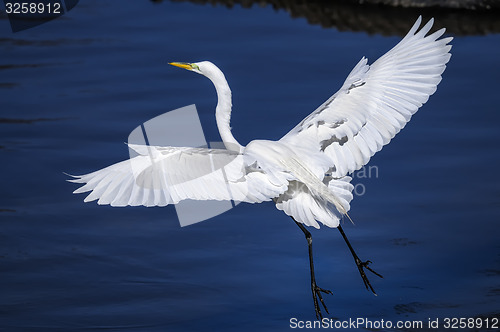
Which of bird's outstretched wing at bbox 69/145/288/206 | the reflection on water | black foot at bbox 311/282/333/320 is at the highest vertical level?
bird's outstretched wing at bbox 69/145/288/206

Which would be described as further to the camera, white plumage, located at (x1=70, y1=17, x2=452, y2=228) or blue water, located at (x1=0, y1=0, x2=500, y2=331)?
blue water, located at (x1=0, y1=0, x2=500, y2=331)

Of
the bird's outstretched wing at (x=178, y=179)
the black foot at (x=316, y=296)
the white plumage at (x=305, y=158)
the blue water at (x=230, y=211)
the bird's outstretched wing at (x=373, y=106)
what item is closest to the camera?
the bird's outstretched wing at (x=178, y=179)

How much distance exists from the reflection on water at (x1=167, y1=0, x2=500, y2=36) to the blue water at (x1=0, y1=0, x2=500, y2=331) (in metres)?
0.36

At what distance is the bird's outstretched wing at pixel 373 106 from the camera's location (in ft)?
21.7

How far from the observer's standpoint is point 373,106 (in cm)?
673

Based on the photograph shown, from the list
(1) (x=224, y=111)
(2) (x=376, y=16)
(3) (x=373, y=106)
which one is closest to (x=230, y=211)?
(1) (x=224, y=111)

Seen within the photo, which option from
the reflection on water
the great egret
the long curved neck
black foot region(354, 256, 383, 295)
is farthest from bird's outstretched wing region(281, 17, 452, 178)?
the reflection on water

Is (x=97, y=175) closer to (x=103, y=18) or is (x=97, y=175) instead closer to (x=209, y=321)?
(x=209, y=321)

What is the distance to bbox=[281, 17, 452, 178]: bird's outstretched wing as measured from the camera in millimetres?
6602

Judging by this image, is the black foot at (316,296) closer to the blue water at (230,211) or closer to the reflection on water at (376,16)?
the blue water at (230,211)

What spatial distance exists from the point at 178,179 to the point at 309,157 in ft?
3.36

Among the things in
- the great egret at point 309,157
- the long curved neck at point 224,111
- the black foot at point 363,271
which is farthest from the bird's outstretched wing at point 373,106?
the black foot at point 363,271

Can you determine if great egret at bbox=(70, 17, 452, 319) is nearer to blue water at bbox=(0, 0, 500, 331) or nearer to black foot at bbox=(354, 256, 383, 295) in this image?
black foot at bbox=(354, 256, 383, 295)

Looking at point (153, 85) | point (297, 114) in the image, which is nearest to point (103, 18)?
point (153, 85)
